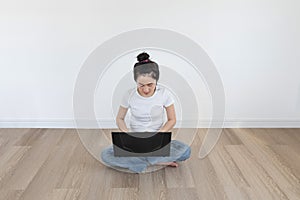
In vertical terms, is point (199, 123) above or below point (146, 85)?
below

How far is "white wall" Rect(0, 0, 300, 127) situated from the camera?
7.38ft

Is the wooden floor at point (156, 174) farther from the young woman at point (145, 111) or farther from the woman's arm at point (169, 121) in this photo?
the woman's arm at point (169, 121)

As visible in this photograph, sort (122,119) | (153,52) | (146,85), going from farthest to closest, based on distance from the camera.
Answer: (153,52), (122,119), (146,85)

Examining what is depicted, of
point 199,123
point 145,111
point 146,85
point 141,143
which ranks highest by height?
point 146,85

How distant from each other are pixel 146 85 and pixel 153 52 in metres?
0.65

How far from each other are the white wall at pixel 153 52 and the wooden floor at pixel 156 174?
0.87 ft

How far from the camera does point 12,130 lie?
93.8 inches

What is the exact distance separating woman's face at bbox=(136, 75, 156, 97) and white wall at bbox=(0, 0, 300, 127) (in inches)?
24.7

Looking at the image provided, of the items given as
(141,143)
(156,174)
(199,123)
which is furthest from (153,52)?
(156,174)

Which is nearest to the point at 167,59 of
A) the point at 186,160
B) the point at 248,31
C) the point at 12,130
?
the point at 248,31

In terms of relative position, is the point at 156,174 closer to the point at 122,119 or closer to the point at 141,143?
the point at 141,143

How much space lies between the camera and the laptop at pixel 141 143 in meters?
1.76

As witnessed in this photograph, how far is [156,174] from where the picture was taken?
69.4 inches

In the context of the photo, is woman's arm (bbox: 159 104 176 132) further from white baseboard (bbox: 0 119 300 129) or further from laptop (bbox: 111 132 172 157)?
white baseboard (bbox: 0 119 300 129)
